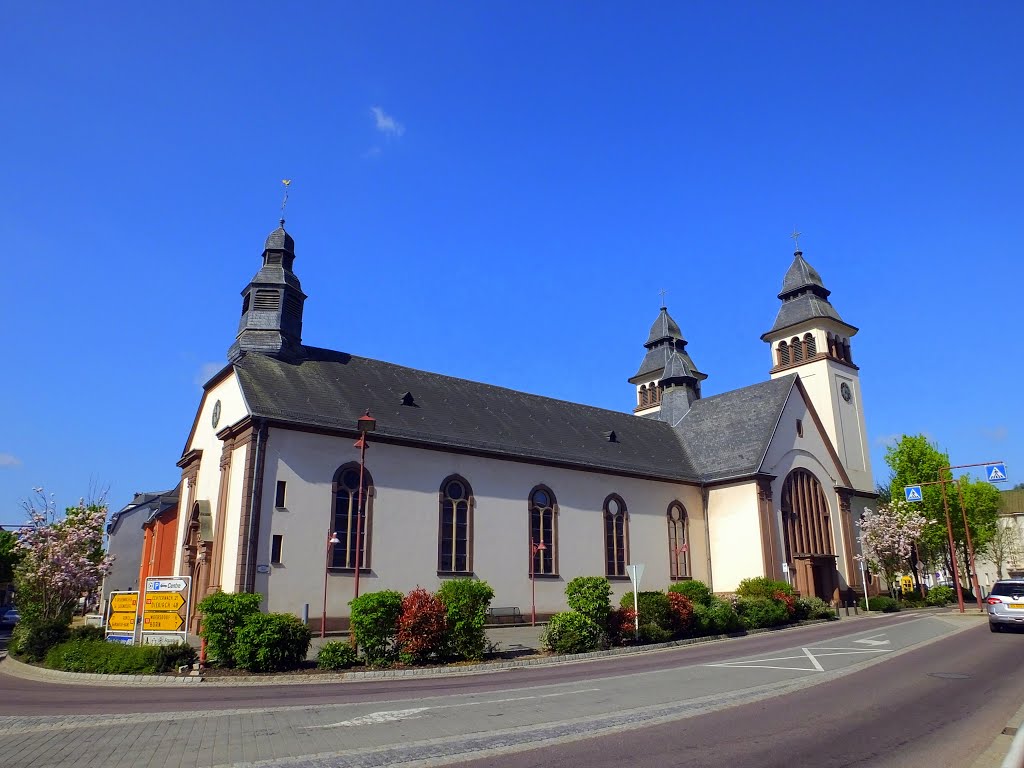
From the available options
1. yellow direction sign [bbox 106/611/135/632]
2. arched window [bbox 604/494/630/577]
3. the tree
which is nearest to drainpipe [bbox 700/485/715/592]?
arched window [bbox 604/494/630/577]

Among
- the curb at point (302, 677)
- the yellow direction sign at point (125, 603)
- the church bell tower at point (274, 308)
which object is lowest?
the curb at point (302, 677)

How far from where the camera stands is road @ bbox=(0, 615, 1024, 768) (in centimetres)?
828

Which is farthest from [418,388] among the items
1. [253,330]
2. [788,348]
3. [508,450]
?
[788,348]

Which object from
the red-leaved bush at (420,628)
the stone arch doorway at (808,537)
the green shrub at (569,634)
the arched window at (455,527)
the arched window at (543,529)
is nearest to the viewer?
the red-leaved bush at (420,628)

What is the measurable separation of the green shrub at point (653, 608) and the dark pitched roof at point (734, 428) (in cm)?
1603

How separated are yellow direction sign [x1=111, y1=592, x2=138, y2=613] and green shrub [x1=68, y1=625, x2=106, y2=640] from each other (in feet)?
3.72

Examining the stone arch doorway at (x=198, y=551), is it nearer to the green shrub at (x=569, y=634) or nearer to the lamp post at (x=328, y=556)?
the lamp post at (x=328, y=556)

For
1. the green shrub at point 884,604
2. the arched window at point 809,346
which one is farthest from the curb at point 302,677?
the arched window at point 809,346

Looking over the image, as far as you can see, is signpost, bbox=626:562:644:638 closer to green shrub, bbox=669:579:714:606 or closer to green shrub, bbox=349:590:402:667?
green shrub, bbox=669:579:714:606

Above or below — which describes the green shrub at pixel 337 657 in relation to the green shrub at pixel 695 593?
below

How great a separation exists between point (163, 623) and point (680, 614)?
1701 centimetres

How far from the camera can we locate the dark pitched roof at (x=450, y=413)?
2839 cm

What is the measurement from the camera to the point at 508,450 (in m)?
32.8

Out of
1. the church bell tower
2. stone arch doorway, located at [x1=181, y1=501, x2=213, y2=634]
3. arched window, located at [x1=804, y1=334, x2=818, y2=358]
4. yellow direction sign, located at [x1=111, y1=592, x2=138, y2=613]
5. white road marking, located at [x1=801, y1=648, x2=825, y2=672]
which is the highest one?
arched window, located at [x1=804, y1=334, x2=818, y2=358]
